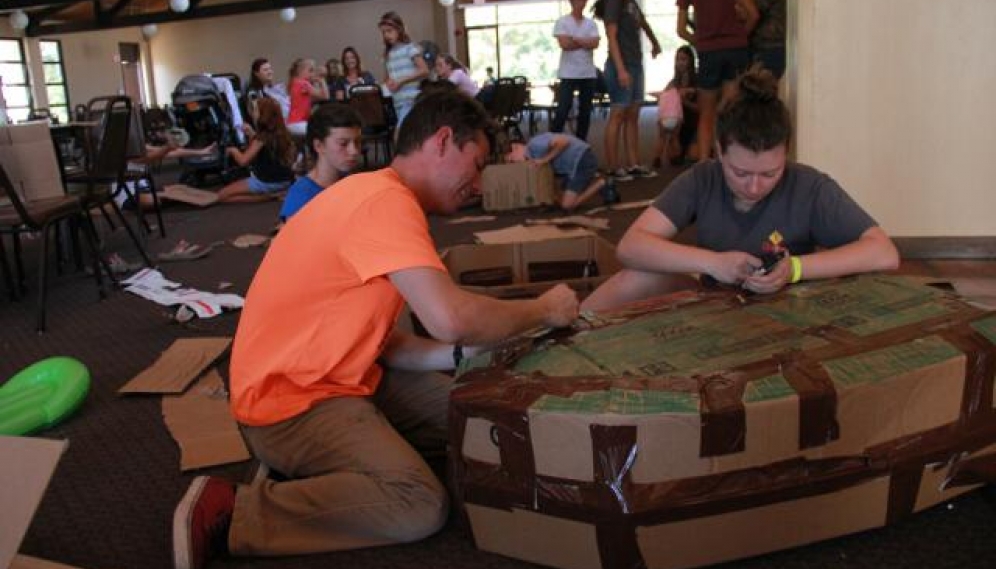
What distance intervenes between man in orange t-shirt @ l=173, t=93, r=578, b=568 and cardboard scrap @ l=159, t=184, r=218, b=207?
495cm

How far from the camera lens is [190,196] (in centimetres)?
626

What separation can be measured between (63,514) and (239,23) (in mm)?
15741

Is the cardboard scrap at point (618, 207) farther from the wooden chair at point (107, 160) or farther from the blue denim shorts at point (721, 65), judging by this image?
the wooden chair at point (107, 160)

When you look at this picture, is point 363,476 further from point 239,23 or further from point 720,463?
point 239,23

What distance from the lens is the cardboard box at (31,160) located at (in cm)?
340

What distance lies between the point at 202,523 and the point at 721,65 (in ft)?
13.8

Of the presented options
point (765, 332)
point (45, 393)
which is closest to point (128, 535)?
point (45, 393)

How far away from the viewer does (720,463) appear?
1.16 meters

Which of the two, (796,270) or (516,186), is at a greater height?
(796,270)

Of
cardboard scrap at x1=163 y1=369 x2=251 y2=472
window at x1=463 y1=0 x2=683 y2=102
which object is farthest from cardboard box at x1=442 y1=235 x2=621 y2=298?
window at x1=463 y1=0 x2=683 y2=102

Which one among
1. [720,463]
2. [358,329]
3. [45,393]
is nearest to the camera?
[720,463]

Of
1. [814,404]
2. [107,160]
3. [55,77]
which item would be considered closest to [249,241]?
[107,160]

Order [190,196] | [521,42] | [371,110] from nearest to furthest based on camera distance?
[190,196], [371,110], [521,42]

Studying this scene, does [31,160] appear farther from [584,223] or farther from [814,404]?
[814,404]
